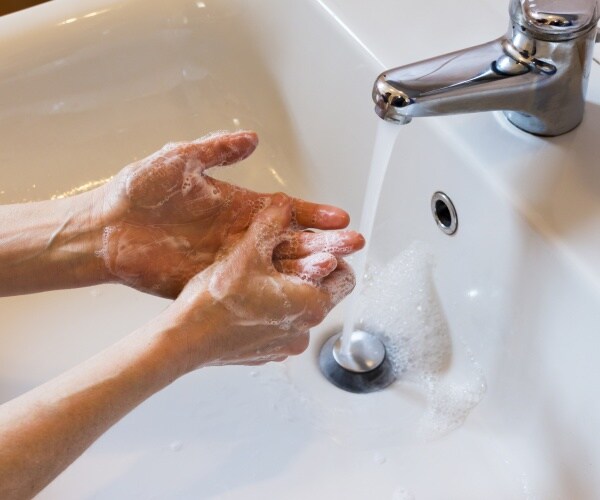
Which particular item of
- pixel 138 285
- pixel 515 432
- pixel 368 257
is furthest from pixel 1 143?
pixel 515 432

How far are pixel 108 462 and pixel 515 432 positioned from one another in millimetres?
272

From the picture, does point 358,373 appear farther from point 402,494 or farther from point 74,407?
point 74,407

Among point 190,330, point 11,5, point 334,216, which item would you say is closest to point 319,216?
point 334,216

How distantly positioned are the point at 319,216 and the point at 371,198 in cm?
4

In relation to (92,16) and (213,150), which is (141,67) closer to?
(92,16)

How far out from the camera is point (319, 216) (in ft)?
1.82

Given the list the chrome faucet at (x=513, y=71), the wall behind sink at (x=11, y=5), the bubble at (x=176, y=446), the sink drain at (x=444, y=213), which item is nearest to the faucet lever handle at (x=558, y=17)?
the chrome faucet at (x=513, y=71)

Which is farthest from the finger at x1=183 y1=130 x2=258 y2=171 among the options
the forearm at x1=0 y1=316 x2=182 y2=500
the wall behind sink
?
the wall behind sink

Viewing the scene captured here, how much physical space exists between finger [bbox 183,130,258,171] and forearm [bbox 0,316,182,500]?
0.39 ft

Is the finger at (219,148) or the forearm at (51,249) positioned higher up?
the finger at (219,148)

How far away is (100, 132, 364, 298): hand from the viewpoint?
→ 20.9 inches

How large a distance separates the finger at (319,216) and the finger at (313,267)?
3cm

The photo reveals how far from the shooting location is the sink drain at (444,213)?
0.57 metres

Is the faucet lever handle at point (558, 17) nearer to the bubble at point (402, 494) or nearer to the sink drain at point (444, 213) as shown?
the sink drain at point (444, 213)
